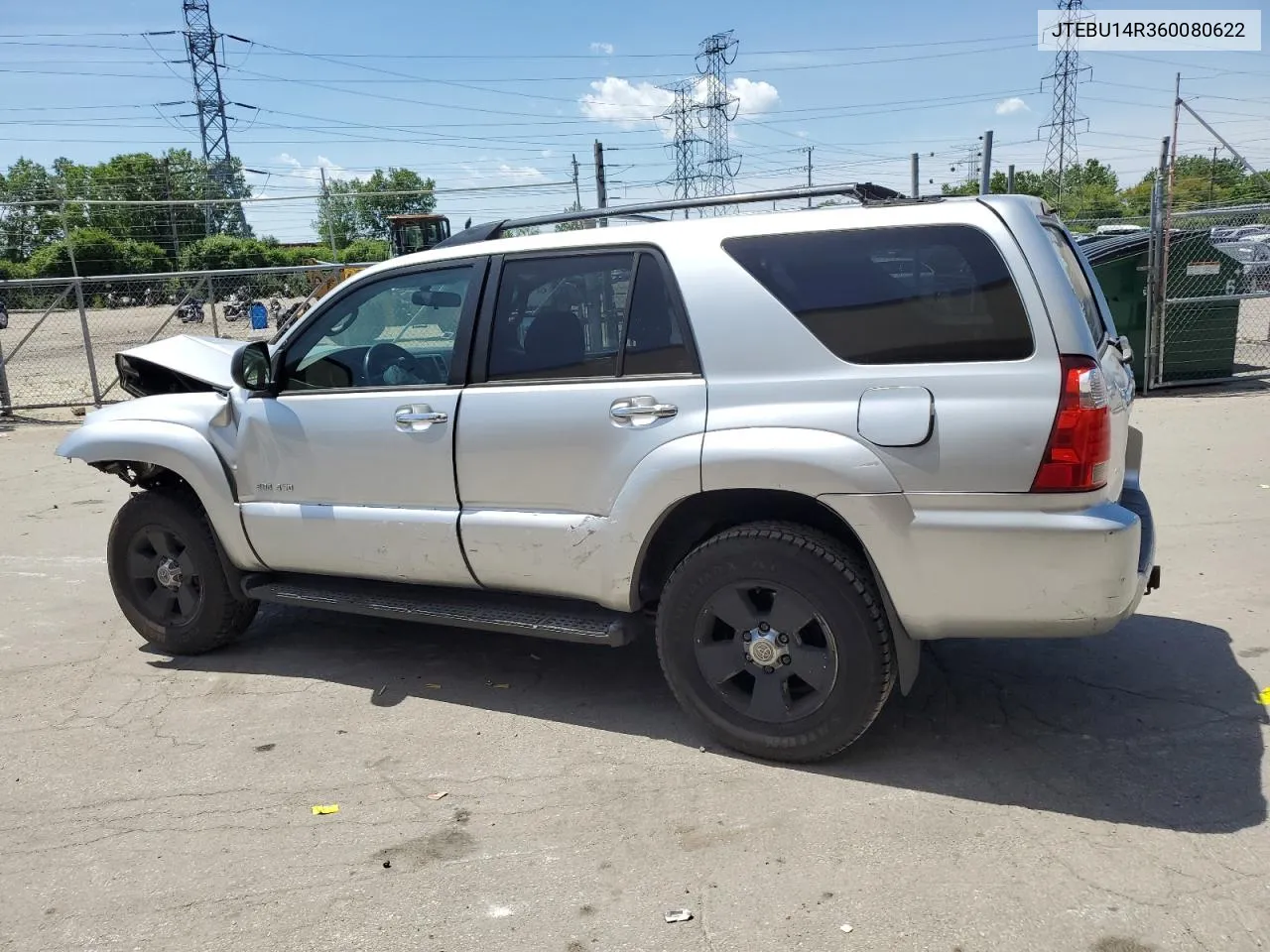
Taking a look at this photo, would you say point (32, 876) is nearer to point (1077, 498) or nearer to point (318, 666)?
point (318, 666)

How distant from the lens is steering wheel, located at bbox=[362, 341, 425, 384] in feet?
14.3

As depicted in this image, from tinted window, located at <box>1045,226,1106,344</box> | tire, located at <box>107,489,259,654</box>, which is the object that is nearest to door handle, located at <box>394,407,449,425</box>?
tire, located at <box>107,489,259,654</box>

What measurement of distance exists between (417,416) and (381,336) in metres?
0.57

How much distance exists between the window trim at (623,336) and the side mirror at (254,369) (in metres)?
1.07

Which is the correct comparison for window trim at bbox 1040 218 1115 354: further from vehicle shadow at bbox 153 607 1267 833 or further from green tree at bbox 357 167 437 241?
green tree at bbox 357 167 437 241

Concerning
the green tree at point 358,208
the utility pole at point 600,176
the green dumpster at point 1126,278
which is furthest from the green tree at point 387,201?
the green dumpster at point 1126,278

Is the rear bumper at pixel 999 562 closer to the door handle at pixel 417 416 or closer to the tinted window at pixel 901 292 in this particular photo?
the tinted window at pixel 901 292

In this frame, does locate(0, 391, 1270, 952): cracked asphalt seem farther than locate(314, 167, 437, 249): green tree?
No

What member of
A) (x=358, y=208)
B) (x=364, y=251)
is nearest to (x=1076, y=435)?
(x=358, y=208)

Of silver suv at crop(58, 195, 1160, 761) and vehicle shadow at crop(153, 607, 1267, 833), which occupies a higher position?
silver suv at crop(58, 195, 1160, 761)

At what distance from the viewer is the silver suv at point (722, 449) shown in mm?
3150

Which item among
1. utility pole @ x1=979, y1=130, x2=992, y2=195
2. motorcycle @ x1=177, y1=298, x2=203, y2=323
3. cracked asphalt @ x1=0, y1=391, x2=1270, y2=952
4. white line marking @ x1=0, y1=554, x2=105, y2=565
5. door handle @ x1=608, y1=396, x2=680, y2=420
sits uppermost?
utility pole @ x1=979, y1=130, x2=992, y2=195

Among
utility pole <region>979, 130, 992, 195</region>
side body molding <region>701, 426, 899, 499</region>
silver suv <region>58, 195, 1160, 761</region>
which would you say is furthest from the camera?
utility pole <region>979, 130, 992, 195</region>

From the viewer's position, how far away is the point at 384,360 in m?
4.41
